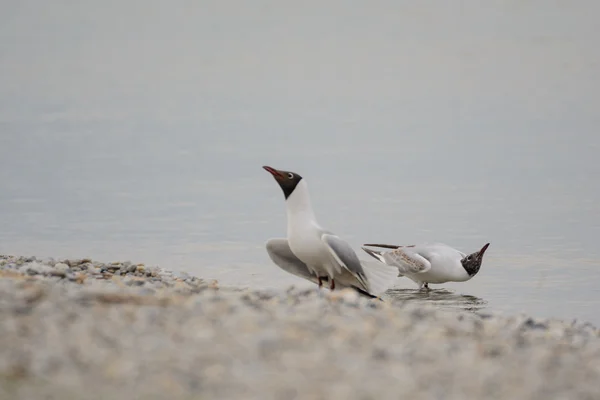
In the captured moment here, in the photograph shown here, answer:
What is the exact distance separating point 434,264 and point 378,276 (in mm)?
2080

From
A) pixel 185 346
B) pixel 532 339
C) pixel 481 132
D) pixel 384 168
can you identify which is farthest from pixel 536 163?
pixel 185 346

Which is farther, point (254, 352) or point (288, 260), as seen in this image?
point (288, 260)

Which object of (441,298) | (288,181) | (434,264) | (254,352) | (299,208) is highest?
(288,181)

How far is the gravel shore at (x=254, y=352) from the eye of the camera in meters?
4.81

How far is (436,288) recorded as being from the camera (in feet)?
39.0

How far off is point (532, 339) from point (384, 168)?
45.5ft

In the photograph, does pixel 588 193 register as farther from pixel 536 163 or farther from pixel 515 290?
pixel 515 290

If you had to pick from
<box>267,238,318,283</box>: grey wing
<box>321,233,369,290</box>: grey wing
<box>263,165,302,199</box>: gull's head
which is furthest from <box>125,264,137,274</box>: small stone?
<box>321,233,369,290</box>: grey wing

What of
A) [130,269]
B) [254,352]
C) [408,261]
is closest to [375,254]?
[408,261]

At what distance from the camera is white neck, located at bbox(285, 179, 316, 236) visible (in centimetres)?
916

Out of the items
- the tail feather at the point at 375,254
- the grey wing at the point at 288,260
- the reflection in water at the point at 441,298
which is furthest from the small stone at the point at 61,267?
the tail feather at the point at 375,254

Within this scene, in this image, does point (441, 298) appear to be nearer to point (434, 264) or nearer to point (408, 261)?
point (434, 264)

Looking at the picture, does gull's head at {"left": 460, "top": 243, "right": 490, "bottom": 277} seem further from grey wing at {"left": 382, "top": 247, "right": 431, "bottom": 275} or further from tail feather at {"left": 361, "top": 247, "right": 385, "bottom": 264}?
tail feather at {"left": 361, "top": 247, "right": 385, "bottom": 264}

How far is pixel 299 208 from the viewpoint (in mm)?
9195
